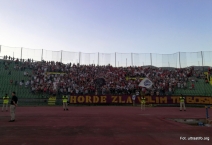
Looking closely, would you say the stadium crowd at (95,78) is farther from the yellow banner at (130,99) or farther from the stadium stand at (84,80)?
the yellow banner at (130,99)

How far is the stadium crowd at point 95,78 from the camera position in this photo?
2861cm

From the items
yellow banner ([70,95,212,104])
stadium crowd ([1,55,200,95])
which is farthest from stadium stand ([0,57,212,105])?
yellow banner ([70,95,212,104])

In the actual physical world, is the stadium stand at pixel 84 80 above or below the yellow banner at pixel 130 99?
above

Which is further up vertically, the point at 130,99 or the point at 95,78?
the point at 95,78

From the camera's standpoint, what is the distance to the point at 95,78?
3194 cm

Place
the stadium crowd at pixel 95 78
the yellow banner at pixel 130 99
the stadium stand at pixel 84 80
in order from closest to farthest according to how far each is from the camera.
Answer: the yellow banner at pixel 130 99 < the stadium stand at pixel 84 80 < the stadium crowd at pixel 95 78

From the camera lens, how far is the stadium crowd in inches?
1126

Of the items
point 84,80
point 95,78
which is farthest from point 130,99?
point 84,80

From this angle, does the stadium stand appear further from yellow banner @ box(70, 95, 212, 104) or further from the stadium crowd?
yellow banner @ box(70, 95, 212, 104)

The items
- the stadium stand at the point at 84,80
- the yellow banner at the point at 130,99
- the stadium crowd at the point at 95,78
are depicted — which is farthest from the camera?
the stadium crowd at the point at 95,78

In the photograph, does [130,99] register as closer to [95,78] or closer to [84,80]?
[95,78]

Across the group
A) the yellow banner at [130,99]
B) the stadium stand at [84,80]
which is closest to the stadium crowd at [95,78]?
the stadium stand at [84,80]

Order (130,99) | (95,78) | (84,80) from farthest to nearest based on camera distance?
Result: (95,78) < (84,80) < (130,99)

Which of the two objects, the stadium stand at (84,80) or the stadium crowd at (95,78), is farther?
the stadium crowd at (95,78)
